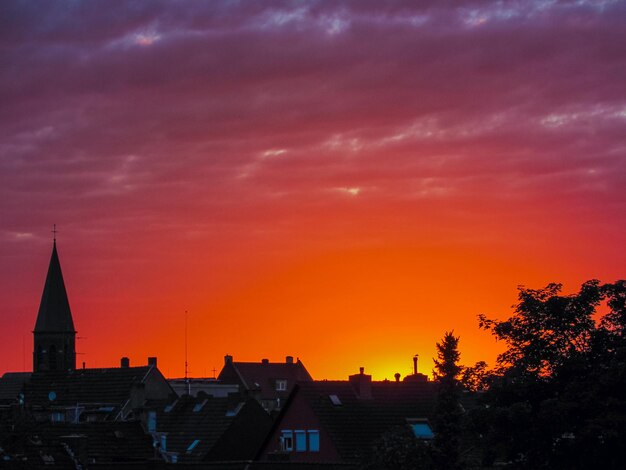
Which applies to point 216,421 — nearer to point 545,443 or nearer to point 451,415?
point 451,415

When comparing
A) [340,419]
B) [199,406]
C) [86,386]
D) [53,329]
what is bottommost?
[340,419]

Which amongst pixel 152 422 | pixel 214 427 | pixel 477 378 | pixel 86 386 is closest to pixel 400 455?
pixel 477 378

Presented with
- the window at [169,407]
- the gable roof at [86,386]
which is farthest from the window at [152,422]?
the gable roof at [86,386]

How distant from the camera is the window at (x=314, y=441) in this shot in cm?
9075

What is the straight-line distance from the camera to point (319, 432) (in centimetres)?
9100

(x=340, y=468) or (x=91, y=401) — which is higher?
(x=91, y=401)

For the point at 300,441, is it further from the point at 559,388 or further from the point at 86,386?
the point at 86,386

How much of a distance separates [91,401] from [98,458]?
199ft

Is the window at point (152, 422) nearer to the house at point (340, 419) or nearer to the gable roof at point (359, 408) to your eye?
the house at point (340, 419)

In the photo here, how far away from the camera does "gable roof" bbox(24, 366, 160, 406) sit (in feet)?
467

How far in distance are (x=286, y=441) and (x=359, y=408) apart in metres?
5.84

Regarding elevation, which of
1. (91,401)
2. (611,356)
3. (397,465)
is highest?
(91,401)

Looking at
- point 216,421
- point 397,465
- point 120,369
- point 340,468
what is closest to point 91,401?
point 120,369

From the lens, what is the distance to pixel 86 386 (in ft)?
481
